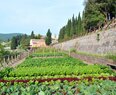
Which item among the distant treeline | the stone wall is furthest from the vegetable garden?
the distant treeline

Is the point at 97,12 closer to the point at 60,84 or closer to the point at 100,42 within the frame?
the point at 100,42

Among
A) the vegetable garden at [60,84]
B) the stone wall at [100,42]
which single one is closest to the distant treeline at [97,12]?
the stone wall at [100,42]

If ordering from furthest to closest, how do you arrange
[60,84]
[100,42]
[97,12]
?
[97,12]
[100,42]
[60,84]

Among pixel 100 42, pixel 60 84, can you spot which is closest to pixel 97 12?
pixel 100 42

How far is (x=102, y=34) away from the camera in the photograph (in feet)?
121

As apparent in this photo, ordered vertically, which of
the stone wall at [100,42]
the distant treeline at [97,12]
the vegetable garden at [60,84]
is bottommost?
the vegetable garden at [60,84]

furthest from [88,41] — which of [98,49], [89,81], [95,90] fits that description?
[95,90]

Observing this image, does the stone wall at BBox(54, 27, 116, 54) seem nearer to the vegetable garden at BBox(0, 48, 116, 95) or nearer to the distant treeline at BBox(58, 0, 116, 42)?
the distant treeline at BBox(58, 0, 116, 42)

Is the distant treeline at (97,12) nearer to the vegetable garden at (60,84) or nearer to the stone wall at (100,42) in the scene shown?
the stone wall at (100,42)

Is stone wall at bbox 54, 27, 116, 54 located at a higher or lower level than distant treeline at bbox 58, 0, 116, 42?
lower

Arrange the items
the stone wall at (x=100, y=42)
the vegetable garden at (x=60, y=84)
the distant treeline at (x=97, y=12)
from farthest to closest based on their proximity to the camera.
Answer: the distant treeline at (x=97, y=12) → the stone wall at (x=100, y=42) → the vegetable garden at (x=60, y=84)

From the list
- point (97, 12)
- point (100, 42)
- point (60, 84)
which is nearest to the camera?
point (60, 84)

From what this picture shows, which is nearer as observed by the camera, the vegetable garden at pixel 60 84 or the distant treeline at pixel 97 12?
the vegetable garden at pixel 60 84

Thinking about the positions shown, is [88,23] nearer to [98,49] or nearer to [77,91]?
[98,49]
